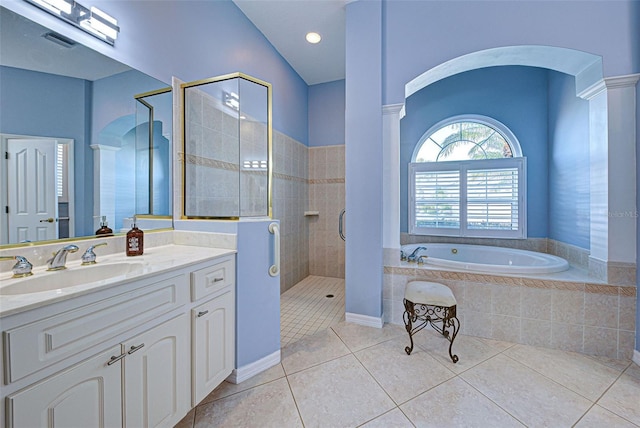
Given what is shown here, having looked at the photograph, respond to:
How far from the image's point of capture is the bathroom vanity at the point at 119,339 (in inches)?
28.3

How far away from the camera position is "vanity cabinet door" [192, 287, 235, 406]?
1.29 metres

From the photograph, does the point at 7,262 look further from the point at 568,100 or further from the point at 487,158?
the point at 568,100

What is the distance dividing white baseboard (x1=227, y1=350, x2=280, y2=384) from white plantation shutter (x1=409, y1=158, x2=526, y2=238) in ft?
8.30

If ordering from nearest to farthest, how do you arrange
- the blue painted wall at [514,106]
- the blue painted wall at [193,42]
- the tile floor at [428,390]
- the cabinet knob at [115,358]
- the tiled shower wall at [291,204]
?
the cabinet knob at [115,358], the tile floor at [428,390], the blue painted wall at [193,42], the blue painted wall at [514,106], the tiled shower wall at [291,204]

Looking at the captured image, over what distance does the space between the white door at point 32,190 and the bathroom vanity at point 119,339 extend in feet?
0.66

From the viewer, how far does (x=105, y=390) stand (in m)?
0.90

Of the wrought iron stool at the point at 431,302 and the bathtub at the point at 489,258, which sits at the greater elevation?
the bathtub at the point at 489,258

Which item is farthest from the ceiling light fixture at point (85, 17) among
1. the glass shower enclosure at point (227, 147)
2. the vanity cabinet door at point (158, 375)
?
the vanity cabinet door at point (158, 375)

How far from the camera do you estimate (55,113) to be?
3.92ft

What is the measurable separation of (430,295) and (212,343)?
4.92 ft

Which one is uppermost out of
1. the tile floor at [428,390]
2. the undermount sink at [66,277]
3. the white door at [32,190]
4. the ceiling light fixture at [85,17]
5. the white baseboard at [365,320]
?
the ceiling light fixture at [85,17]

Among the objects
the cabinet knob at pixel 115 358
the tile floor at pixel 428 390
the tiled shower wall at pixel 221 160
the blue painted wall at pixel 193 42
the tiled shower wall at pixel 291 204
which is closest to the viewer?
the cabinet knob at pixel 115 358

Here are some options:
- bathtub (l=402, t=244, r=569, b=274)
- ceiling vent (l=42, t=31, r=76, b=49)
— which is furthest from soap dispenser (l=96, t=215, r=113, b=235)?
bathtub (l=402, t=244, r=569, b=274)

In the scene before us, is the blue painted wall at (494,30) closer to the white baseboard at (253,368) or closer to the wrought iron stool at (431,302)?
the wrought iron stool at (431,302)
